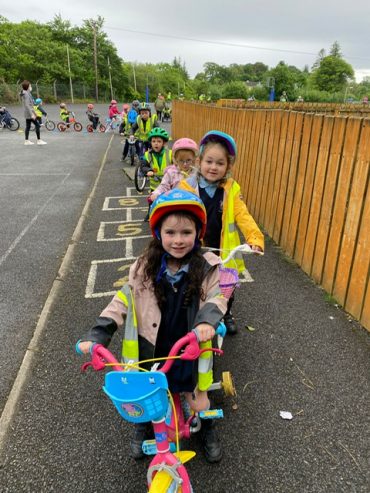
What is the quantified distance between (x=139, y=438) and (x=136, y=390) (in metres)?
1.20

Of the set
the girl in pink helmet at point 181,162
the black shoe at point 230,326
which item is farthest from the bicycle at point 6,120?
the black shoe at point 230,326

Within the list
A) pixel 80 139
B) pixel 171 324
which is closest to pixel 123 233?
pixel 171 324

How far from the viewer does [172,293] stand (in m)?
2.18

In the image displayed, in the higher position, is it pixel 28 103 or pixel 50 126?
pixel 28 103

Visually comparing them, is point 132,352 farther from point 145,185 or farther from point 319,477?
point 145,185

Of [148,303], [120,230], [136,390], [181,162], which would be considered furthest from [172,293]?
[120,230]

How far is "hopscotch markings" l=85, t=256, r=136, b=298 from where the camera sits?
455cm

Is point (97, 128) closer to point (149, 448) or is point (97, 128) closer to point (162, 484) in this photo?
point (149, 448)

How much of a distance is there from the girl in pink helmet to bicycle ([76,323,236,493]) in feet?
9.09

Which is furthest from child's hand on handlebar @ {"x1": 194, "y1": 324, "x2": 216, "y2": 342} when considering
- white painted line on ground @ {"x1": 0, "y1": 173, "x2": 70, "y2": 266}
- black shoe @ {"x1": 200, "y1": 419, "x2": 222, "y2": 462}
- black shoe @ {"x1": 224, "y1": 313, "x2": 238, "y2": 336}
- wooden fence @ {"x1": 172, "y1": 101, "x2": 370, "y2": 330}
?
white painted line on ground @ {"x1": 0, "y1": 173, "x2": 70, "y2": 266}

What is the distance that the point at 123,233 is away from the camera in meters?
6.59

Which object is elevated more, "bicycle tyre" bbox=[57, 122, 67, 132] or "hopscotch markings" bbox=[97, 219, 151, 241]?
"bicycle tyre" bbox=[57, 122, 67, 132]

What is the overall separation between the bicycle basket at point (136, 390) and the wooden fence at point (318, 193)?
9.74 feet

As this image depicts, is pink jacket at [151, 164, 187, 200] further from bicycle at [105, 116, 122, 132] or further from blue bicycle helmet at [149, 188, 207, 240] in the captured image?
bicycle at [105, 116, 122, 132]
